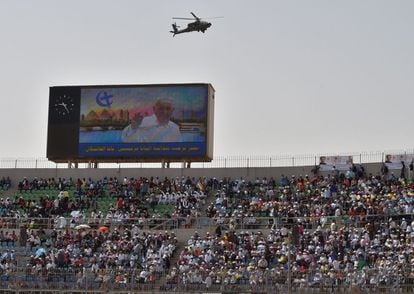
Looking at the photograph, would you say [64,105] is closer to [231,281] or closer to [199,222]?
[199,222]

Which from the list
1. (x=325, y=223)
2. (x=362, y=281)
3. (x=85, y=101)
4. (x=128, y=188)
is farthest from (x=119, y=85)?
(x=362, y=281)

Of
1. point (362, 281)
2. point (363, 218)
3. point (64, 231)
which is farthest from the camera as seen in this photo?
point (64, 231)

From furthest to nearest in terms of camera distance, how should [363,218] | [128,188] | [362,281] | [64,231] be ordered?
[128,188], [64,231], [363,218], [362,281]

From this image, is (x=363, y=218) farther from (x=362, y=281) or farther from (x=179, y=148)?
(x=179, y=148)

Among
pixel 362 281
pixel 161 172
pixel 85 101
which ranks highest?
pixel 85 101

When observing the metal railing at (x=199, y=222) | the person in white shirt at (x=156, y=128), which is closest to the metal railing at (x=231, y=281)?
the metal railing at (x=199, y=222)

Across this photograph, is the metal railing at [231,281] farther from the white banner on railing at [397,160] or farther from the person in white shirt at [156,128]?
the person in white shirt at [156,128]
